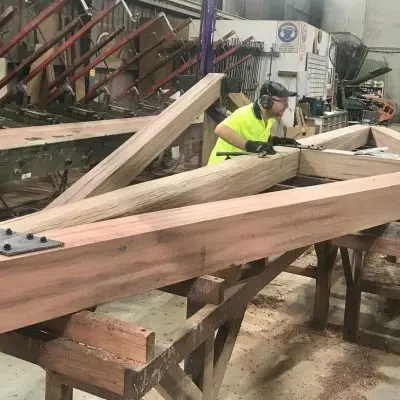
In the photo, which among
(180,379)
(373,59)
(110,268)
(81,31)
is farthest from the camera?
(373,59)

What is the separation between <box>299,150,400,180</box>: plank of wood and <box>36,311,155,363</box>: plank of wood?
5.31ft

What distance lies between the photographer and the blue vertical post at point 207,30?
536 cm

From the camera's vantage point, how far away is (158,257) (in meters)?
1.37

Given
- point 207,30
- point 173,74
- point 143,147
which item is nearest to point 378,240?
point 143,147

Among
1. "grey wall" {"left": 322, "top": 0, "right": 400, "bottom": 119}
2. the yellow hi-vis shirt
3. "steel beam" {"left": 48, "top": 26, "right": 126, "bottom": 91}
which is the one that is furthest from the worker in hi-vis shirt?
"grey wall" {"left": 322, "top": 0, "right": 400, "bottom": 119}

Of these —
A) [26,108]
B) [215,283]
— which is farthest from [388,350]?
[26,108]

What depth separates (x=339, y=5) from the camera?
56.5 feet

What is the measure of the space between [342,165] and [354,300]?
100 cm

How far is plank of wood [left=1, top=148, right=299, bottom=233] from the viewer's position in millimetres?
1449

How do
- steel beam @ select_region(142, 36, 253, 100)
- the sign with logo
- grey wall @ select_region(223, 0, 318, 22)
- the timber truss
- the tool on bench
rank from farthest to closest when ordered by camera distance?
grey wall @ select_region(223, 0, 318, 22) → the sign with logo → steel beam @ select_region(142, 36, 253, 100) → the tool on bench → the timber truss

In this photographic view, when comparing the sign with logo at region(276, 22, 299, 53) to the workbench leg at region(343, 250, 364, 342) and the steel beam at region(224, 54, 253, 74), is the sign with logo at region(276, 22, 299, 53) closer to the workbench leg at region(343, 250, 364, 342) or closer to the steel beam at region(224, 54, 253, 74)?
the steel beam at region(224, 54, 253, 74)

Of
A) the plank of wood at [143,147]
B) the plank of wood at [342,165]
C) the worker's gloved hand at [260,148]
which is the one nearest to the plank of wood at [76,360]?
the plank of wood at [143,147]

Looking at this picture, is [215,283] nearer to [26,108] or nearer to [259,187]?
[259,187]

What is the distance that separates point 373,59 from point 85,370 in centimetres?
1722
